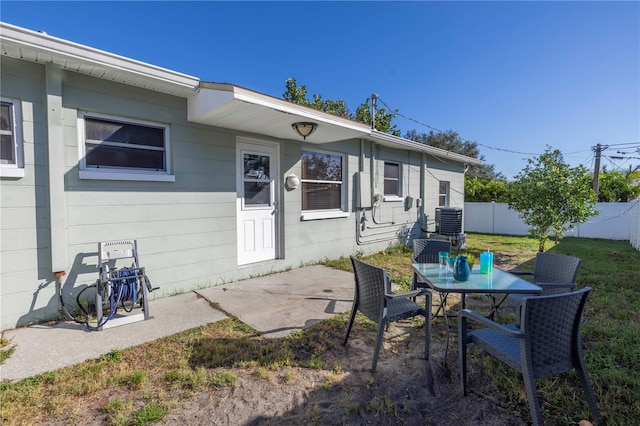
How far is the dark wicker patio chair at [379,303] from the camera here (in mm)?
2396

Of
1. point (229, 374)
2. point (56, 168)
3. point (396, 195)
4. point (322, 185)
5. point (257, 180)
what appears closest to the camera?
point (229, 374)

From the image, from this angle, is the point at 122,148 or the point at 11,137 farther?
the point at 122,148

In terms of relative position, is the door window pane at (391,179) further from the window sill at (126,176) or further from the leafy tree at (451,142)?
the leafy tree at (451,142)

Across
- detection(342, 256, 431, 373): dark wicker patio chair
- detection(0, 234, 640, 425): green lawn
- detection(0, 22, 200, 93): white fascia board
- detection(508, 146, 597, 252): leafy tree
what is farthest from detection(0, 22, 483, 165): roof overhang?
detection(508, 146, 597, 252): leafy tree

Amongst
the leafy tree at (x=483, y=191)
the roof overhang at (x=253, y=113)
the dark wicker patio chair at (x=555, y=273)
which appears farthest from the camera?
the leafy tree at (x=483, y=191)

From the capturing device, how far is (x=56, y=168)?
3.19m

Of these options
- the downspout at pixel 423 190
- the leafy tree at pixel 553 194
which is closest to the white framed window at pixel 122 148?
the downspout at pixel 423 190

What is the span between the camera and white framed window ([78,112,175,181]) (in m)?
3.52

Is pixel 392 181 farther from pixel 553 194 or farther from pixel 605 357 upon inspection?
pixel 605 357

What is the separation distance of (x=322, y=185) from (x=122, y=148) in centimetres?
372

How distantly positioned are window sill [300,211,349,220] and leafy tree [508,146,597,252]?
169 inches

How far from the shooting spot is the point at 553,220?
6758 mm

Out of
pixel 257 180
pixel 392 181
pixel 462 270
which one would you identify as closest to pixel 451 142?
pixel 392 181

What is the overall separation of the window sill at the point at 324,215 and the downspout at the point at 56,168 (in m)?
3.60
